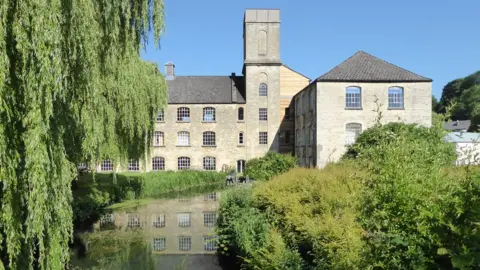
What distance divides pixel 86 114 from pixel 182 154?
27.7 metres

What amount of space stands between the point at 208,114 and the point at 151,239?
22.1 meters

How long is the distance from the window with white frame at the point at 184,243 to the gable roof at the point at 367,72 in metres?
14.7

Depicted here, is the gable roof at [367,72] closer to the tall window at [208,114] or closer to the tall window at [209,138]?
the tall window at [208,114]

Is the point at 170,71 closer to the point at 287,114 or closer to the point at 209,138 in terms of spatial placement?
the point at 209,138

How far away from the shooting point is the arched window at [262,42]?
107 ft

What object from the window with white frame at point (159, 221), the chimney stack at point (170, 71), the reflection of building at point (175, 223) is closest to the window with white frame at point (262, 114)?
the chimney stack at point (170, 71)

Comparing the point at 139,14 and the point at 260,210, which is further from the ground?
the point at 139,14

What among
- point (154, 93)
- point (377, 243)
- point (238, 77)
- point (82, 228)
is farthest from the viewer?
point (238, 77)

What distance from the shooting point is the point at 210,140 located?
33.6 metres

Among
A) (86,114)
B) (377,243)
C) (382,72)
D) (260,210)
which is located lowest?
(260,210)

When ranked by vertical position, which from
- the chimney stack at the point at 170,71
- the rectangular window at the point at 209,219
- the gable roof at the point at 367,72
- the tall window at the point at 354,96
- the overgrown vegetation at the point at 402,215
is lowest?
the rectangular window at the point at 209,219

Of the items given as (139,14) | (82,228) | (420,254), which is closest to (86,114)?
(139,14)

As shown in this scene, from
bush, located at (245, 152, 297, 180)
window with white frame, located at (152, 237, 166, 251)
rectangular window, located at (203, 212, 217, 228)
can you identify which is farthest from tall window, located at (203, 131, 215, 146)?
window with white frame, located at (152, 237, 166, 251)

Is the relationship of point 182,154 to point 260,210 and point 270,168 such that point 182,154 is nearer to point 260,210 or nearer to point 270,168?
point 270,168
